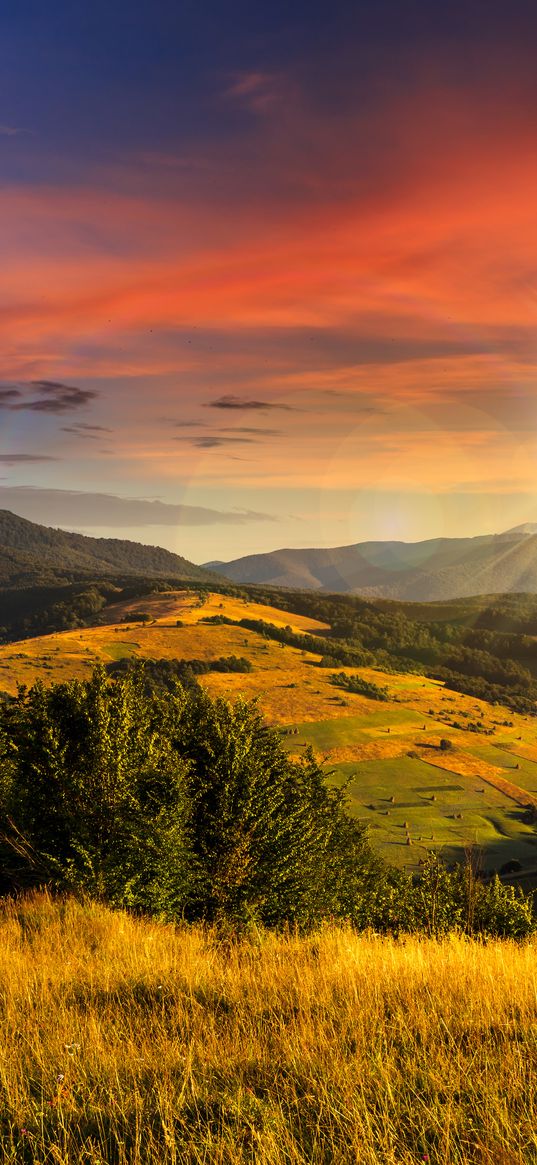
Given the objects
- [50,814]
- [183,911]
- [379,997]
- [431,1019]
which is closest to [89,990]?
[379,997]

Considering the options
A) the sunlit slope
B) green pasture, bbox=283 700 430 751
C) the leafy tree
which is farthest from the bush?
green pasture, bbox=283 700 430 751

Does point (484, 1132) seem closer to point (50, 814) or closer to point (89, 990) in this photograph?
point (89, 990)

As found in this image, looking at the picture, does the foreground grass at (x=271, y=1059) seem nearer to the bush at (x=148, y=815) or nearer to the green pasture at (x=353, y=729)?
the bush at (x=148, y=815)

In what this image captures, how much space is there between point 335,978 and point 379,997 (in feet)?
3.75

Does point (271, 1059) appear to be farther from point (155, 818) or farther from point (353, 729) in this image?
point (353, 729)

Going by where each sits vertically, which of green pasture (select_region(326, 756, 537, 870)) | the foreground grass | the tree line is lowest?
green pasture (select_region(326, 756, 537, 870))

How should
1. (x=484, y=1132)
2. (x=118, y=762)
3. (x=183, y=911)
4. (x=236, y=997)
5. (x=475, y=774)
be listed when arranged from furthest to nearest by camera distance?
(x=475, y=774) < (x=118, y=762) < (x=183, y=911) < (x=236, y=997) < (x=484, y=1132)

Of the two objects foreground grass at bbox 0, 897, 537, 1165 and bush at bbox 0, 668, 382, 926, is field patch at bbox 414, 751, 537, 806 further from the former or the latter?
foreground grass at bbox 0, 897, 537, 1165

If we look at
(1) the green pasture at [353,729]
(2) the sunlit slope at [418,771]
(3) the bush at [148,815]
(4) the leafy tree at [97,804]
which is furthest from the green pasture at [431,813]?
(4) the leafy tree at [97,804]

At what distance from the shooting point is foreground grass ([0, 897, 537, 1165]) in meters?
4.83

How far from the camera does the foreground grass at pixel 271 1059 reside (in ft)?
15.8

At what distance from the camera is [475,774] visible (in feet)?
534

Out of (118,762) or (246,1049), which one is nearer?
(246,1049)

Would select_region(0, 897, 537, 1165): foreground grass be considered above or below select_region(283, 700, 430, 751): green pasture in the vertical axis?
above
